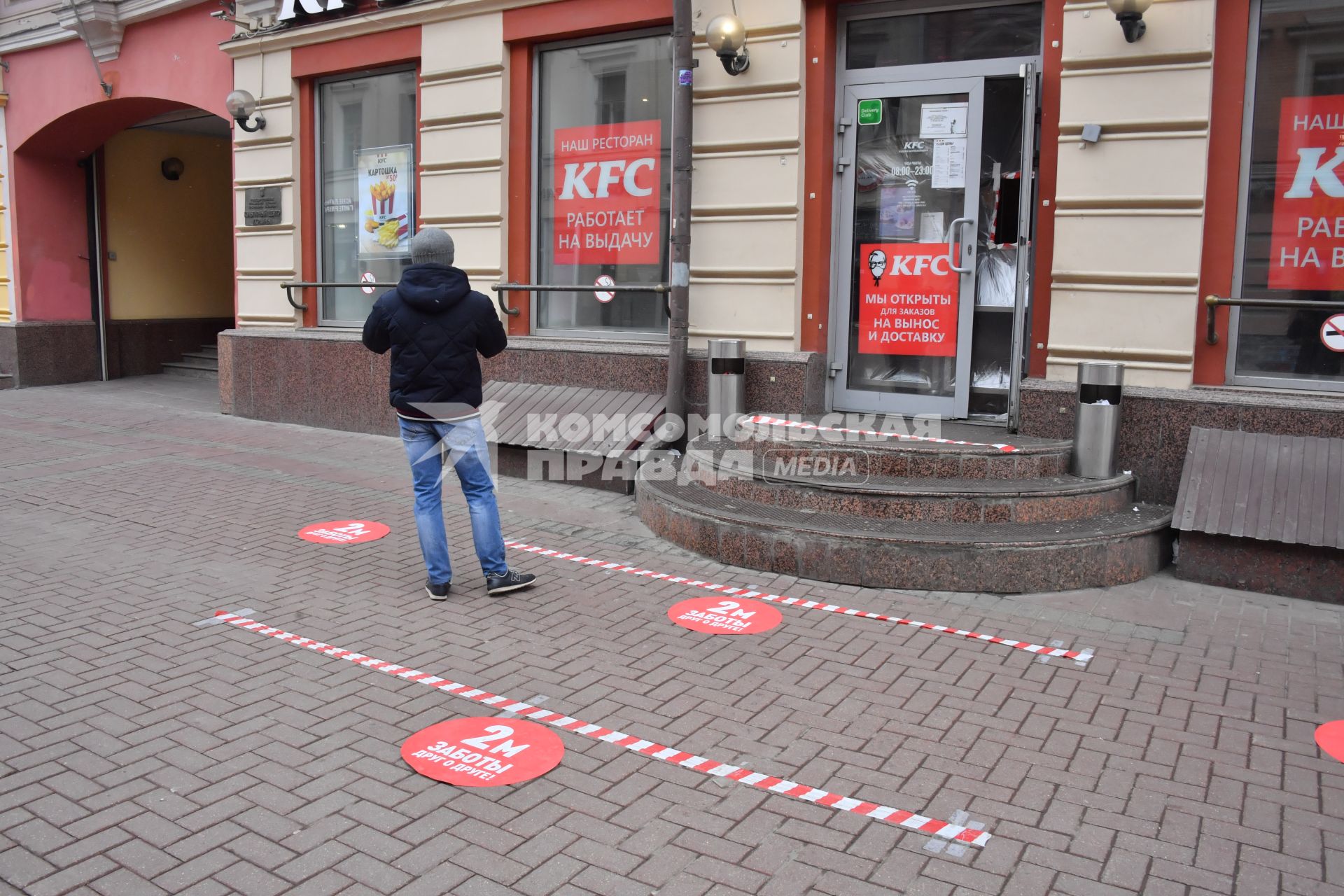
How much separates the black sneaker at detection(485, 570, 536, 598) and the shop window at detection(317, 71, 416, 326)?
618 centimetres

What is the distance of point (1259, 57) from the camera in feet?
23.7

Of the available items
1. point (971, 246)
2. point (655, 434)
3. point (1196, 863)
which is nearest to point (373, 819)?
point (1196, 863)

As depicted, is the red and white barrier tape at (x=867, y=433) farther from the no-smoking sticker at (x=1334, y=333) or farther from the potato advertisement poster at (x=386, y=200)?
the potato advertisement poster at (x=386, y=200)

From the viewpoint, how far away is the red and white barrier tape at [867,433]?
728cm

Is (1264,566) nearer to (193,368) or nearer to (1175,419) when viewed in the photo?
(1175,419)

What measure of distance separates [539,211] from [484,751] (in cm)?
725

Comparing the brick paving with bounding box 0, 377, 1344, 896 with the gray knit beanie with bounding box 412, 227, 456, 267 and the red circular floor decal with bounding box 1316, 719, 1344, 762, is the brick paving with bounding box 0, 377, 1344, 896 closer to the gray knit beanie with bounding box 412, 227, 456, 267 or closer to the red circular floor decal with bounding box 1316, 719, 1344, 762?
the red circular floor decal with bounding box 1316, 719, 1344, 762

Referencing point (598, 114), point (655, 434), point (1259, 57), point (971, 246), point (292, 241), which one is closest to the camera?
point (1259, 57)

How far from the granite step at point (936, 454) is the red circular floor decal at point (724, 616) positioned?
1599mm

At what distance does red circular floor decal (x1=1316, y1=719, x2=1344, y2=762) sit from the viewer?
433 centimetres

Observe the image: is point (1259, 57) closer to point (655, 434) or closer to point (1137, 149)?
point (1137, 149)

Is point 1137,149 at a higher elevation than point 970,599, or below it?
higher

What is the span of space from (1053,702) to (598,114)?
23.5 ft

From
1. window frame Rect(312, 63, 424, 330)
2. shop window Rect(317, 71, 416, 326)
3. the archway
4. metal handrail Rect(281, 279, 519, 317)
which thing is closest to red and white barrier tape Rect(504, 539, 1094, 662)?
metal handrail Rect(281, 279, 519, 317)
